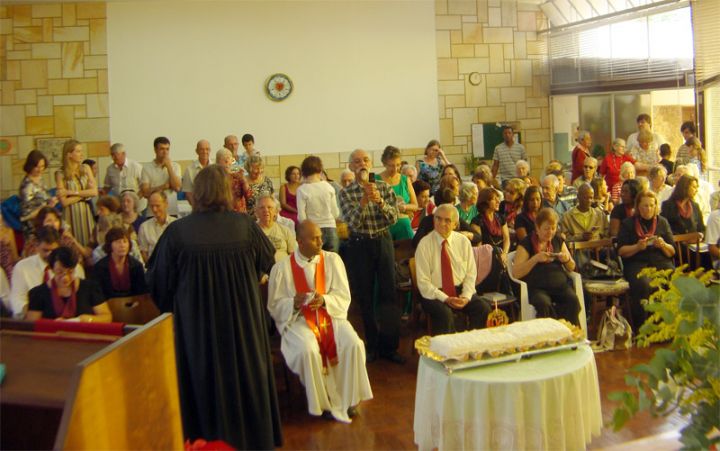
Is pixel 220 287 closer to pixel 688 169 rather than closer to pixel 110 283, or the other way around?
pixel 110 283

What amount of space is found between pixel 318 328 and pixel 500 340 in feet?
4.55

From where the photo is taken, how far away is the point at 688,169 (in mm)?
7672

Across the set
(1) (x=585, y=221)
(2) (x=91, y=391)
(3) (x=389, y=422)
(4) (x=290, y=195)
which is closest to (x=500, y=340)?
(3) (x=389, y=422)

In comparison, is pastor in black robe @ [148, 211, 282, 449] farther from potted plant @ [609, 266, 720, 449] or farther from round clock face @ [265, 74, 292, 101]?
round clock face @ [265, 74, 292, 101]

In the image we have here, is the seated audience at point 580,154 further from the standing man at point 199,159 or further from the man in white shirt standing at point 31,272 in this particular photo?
the man in white shirt standing at point 31,272

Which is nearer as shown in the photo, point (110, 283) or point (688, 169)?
point (110, 283)

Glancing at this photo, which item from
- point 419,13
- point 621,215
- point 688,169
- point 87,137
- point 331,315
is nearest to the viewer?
point 331,315

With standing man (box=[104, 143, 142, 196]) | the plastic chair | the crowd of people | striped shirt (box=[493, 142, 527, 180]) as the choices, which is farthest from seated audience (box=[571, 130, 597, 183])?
standing man (box=[104, 143, 142, 196])

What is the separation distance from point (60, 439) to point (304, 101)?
994 centimetres

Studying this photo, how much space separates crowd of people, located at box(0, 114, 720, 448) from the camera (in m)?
3.77

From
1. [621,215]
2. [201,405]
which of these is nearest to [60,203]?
[201,405]

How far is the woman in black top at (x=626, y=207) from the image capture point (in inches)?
262

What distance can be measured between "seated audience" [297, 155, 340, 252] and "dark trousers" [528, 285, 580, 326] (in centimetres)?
176

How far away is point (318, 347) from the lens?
186 inches
